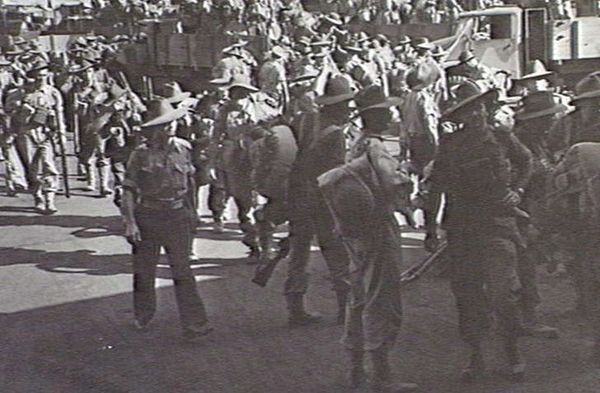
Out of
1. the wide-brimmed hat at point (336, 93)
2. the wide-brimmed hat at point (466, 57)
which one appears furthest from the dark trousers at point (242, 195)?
the wide-brimmed hat at point (336, 93)

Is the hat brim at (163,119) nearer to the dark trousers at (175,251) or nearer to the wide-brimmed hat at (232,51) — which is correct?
the dark trousers at (175,251)

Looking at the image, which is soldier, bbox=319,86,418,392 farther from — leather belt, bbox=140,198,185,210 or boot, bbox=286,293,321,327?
leather belt, bbox=140,198,185,210

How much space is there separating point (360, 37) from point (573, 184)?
6499 mm

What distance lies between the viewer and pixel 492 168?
418 centimetres

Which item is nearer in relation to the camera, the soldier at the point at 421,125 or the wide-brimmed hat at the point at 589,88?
the wide-brimmed hat at the point at 589,88

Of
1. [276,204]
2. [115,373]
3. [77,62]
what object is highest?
[77,62]

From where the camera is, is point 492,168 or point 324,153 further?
point 324,153

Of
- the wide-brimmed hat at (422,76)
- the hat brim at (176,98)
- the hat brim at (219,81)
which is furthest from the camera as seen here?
the hat brim at (219,81)

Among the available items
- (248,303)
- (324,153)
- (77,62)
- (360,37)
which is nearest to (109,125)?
(248,303)

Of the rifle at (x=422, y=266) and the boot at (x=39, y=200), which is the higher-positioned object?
the rifle at (x=422, y=266)

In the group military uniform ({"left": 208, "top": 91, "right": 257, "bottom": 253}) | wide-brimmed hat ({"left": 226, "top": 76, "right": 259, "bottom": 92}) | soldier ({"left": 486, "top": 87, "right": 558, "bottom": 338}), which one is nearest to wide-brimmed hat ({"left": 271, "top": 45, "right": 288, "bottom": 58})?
wide-brimmed hat ({"left": 226, "top": 76, "right": 259, "bottom": 92})

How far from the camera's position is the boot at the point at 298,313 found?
203 inches

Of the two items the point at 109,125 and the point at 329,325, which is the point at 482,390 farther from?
the point at 109,125

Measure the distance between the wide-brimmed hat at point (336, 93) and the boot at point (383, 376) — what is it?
1.16 m
